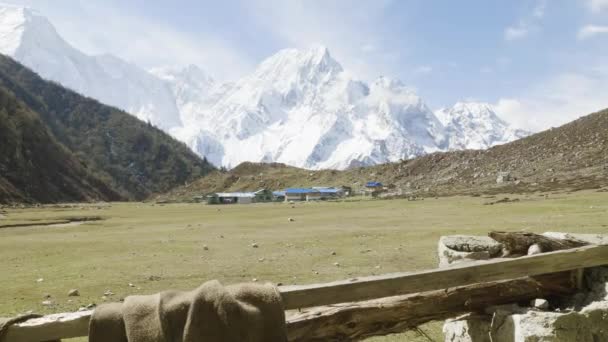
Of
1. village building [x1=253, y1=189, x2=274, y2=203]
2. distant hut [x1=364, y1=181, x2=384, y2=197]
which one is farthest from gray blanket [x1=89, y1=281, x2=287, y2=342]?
village building [x1=253, y1=189, x2=274, y2=203]

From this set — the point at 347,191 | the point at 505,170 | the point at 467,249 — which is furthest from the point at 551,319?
the point at 347,191

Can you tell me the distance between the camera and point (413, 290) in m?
5.79

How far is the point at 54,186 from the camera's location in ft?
528

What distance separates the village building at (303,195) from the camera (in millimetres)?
119562

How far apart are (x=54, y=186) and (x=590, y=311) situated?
574 feet

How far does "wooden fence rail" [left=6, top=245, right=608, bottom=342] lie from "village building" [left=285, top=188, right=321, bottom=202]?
111m

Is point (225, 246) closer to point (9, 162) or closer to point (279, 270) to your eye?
point (279, 270)

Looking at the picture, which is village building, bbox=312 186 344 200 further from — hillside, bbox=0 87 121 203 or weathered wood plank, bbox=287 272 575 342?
weathered wood plank, bbox=287 272 575 342

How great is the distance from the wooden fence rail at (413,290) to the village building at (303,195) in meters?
111

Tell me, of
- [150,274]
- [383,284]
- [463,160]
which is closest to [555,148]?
[463,160]

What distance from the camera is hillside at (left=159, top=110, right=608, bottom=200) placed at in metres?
78.5


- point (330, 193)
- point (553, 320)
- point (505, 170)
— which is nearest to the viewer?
point (553, 320)

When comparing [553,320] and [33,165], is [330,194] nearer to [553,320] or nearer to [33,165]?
[33,165]

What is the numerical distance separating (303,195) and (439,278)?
382ft
